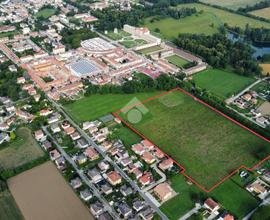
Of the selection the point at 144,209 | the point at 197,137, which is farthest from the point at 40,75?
the point at 144,209

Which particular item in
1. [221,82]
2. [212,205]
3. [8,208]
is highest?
[212,205]

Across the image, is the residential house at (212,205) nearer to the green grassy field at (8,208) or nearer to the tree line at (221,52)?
the green grassy field at (8,208)

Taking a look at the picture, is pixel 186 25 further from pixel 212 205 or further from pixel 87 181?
pixel 212 205

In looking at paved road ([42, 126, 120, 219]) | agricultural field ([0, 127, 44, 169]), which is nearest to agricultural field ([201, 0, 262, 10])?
paved road ([42, 126, 120, 219])

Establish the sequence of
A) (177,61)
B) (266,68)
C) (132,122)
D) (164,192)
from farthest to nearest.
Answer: (177,61), (266,68), (132,122), (164,192)

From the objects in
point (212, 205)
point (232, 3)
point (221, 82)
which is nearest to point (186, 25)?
point (232, 3)

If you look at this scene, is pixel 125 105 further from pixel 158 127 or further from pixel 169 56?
pixel 169 56

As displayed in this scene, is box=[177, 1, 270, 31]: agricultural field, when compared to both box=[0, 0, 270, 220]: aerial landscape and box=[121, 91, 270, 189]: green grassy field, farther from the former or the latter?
box=[121, 91, 270, 189]: green grassy field
